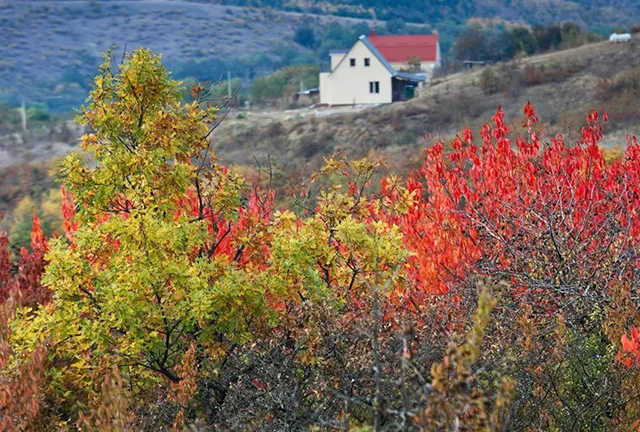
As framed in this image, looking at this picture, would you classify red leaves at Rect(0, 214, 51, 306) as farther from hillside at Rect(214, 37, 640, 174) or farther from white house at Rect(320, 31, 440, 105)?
white house at Rect(320, 31, 440, 105)

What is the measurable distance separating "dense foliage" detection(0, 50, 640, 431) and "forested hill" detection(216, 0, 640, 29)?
439 feet

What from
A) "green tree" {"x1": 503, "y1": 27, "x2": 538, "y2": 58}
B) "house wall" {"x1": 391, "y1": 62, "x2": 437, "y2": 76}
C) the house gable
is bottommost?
"house wall" {"x1": 391, "y1": 62, "x2": 437, "y2": 76}

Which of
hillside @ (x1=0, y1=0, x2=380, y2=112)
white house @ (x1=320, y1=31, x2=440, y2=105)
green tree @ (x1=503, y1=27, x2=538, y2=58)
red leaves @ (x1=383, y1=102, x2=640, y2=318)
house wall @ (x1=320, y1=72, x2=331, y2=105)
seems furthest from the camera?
hillside @ (x1=0, y1=0, x2=380, y2=112)

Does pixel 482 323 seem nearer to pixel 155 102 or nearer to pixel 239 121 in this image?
pixel 155 102

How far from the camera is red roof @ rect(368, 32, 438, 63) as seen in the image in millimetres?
84562

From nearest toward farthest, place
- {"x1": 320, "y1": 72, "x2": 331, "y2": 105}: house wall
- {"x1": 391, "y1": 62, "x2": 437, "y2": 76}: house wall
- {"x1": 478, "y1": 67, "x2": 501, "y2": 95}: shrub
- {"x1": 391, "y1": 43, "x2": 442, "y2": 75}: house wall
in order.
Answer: {"x1": 478, "y1": 67, "x2": 501, "y2": 95}: shrub → {"x1": 320, "y1": 72, "x2": 331, "y2": 105}: house wall → {"x1": 391, "y1": 62, "x2": 437, "y2": 76}: house wall → {"x1": 391, "y1": 43, "x2": 442, "y2": 75}: house wall

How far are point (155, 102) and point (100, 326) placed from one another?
2.27 meters

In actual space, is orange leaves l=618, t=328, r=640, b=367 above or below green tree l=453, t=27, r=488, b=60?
above

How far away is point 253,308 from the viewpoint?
368 inches

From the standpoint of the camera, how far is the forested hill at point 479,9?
145m

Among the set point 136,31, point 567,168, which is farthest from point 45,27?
point 567,168

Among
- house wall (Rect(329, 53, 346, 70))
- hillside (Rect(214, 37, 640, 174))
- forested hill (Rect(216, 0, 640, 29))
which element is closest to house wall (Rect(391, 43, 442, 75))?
house wall (Rect(329, 53, 346, 70))

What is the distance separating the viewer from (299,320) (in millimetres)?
9188

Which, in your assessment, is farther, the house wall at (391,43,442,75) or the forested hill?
the forested hill
